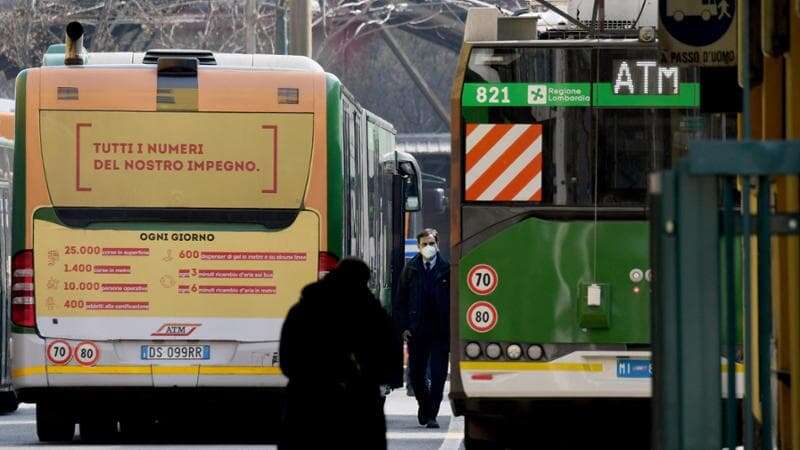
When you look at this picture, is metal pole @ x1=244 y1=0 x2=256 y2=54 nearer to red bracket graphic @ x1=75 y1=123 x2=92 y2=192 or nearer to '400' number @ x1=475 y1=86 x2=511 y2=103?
red bracket graphic @ x1=75 y1=123 x2=92 y2=192

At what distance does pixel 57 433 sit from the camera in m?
16.1

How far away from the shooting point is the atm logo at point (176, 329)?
49.5 feet

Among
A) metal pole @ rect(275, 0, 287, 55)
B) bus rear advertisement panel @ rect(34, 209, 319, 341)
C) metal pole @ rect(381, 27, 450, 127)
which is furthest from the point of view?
metal pole @ rect(381, 27, 450, 127)

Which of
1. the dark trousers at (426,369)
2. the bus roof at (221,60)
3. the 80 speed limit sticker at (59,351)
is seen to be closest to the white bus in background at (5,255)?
the dark trousers at (426,369)

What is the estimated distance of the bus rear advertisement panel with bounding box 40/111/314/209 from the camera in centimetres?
1504

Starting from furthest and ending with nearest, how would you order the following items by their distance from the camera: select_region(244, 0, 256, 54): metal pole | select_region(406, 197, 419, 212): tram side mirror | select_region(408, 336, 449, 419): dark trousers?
select_region(244, 0, 256, 54): metal pole < select_region(406, 197, 419, 212): tram side mirror < select_region(408, 336, 449, 419): dark trousers

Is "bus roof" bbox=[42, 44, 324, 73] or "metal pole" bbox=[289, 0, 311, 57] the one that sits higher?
"metal pole" bbox=[289, 0, 311, 57]

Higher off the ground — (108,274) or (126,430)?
(108,274)

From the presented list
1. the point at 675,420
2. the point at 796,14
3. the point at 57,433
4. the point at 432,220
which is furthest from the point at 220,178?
the point at 432,220

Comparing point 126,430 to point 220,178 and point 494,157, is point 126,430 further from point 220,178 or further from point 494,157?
point 494,157

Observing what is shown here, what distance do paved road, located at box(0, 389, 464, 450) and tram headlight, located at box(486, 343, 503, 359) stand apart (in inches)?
119

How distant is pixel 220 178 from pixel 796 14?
27.4 feet

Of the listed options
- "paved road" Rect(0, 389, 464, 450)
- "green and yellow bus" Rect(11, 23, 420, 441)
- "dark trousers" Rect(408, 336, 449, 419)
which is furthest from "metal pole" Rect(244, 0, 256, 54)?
"green and yellow bus" Rect(11, 23, 420, 441)

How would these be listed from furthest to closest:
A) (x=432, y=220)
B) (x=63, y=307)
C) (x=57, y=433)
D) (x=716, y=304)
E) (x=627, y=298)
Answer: (x=432, y=220) → (x=57, y=433) → (x=63, y=307) → (x=627, y=298) → (x=716, y=304)
